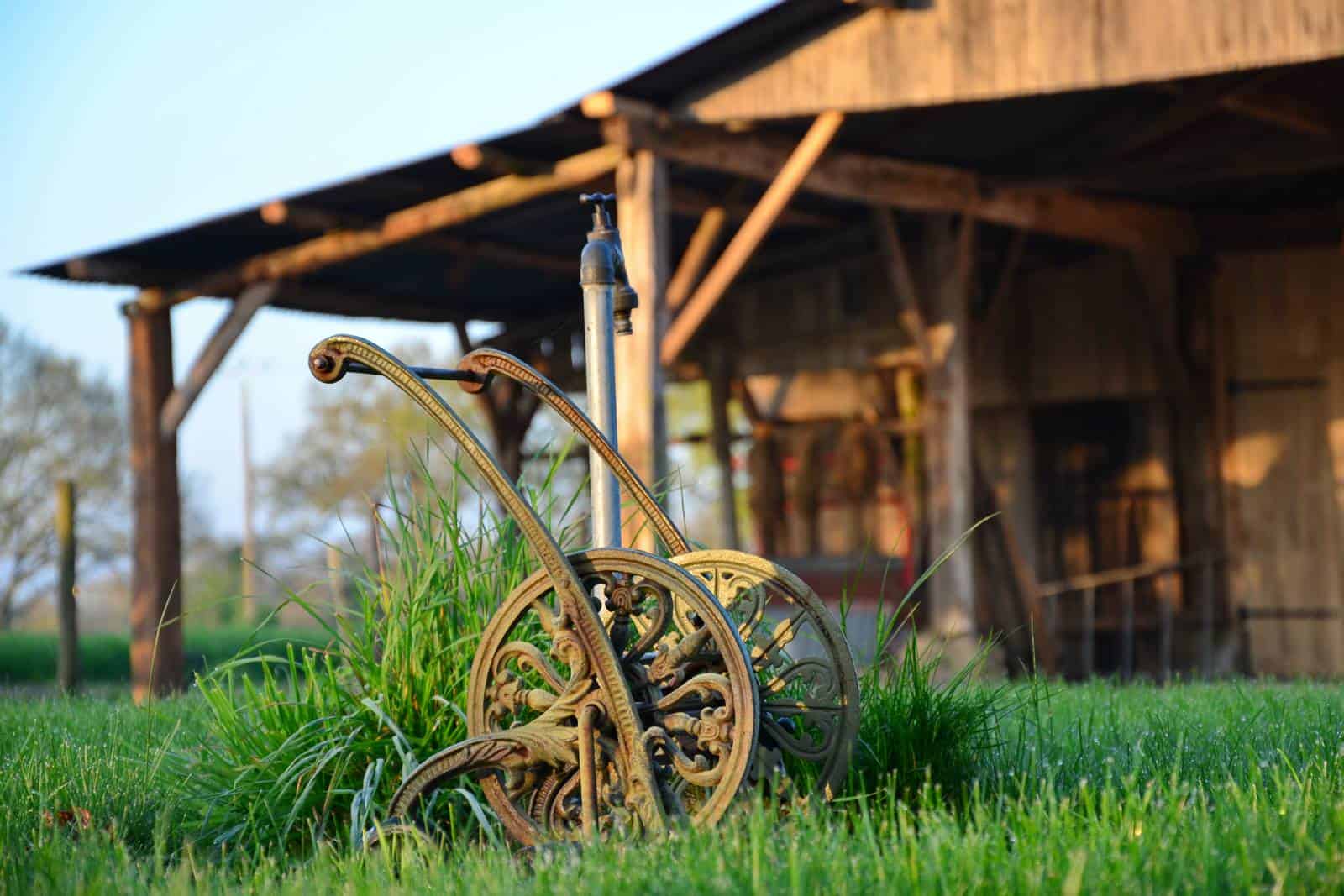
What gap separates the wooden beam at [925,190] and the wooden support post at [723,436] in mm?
3888

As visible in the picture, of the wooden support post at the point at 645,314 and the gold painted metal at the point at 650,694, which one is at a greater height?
the wooden support post at the point at 645,314

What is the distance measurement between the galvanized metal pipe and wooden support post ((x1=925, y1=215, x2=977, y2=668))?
5898 mm

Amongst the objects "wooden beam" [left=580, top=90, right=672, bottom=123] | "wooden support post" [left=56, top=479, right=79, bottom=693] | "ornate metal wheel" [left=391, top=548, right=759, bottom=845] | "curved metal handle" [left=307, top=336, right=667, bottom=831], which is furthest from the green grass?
"wooden support post" [left=56, top=479, right=79, bottom=693]

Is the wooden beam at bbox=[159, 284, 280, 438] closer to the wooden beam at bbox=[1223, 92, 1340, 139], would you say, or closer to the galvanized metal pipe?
the wooden beam at bbox=[1223, 92, 1340, 139]

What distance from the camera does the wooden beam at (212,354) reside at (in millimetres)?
11102

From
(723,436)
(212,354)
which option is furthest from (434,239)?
(723,436)

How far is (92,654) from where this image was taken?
46.5 feet

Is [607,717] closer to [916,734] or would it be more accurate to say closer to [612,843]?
[612,843]

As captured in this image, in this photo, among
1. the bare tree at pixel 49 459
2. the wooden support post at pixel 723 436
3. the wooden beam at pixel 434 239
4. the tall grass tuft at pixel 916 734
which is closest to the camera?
the tall grass tuft at pixel 916 734

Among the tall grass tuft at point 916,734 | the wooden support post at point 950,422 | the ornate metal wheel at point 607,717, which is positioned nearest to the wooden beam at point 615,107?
the wooden support post at point 950,422

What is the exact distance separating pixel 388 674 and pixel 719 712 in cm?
135

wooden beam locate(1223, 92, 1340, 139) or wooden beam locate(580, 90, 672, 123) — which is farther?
wooden beam locate(1223, 92, 1340, 139)

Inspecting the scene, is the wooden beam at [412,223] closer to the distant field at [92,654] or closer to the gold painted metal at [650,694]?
the distant field at [92,654]

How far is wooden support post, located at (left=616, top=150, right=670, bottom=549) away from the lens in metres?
8.20
